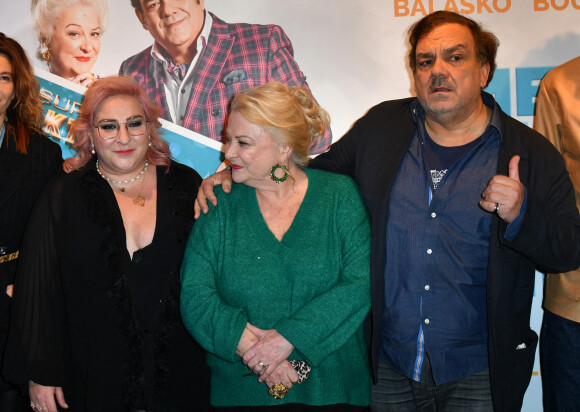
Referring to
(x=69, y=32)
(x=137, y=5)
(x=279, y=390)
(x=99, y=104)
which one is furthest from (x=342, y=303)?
(x=69, y=32)

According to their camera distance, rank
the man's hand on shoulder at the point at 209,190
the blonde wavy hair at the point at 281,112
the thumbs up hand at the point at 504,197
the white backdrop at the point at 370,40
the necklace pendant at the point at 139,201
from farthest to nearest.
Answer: the white backdrop at the point at 370,40 → the necklace pendant at the point at 139,201 → the man's hand on shoulder at the point at 209,190 → the blonde wavy hair at the point at 281,112 → the thumbs up hand at the point at 504,197

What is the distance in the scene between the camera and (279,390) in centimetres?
197

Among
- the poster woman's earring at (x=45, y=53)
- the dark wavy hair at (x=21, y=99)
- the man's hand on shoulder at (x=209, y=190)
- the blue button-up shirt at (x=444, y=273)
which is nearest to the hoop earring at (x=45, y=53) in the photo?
the poster woman's earring at (x=45, y=53)

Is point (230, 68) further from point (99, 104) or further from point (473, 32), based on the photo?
point (473, 32)

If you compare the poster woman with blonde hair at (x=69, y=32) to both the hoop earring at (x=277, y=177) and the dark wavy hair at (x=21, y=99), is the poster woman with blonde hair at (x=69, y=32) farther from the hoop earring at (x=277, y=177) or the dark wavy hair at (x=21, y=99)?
the hoop earring at (x=277, y=177)

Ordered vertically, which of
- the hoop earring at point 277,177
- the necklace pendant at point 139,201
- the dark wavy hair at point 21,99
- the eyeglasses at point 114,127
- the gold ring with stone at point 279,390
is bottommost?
the gold ring with stone at point 279,390

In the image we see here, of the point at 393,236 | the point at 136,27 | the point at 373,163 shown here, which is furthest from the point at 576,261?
the point at 136,27

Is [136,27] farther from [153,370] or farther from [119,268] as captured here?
[153,370]

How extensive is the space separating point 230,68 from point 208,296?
5.26 feet

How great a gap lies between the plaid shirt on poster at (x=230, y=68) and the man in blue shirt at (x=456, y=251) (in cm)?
113

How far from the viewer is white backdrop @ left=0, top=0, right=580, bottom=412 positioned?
120 inches

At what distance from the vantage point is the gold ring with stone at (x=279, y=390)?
6.45ft

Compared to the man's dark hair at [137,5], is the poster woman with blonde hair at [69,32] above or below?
below

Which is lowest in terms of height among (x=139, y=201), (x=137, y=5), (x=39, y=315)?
(x=39, y=315)
